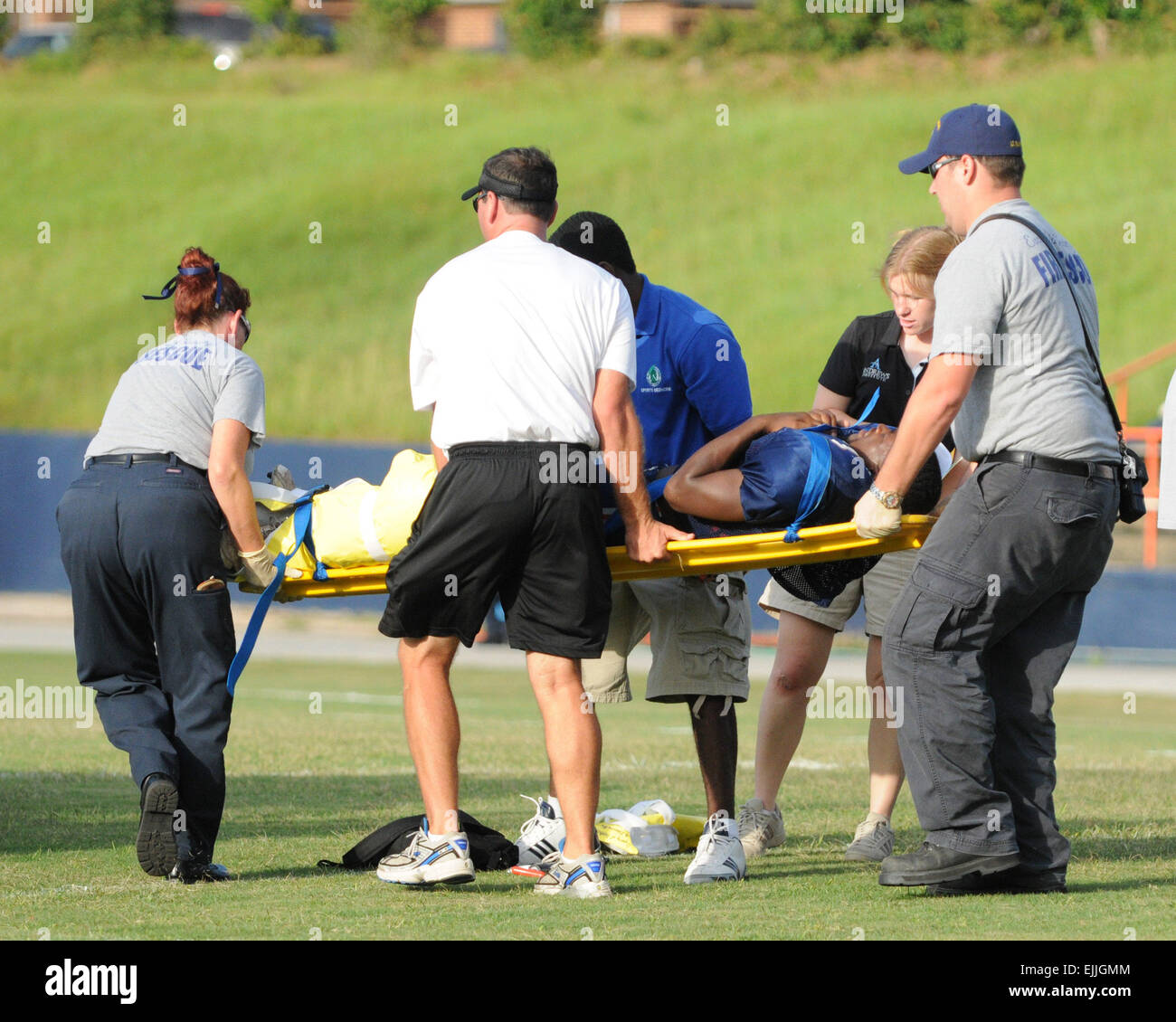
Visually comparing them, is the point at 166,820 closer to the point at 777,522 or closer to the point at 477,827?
the point at 477,827

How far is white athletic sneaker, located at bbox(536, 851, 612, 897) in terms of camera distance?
5656mm

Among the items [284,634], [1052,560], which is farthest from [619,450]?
[284,634]

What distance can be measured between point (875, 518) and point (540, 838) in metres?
1.88

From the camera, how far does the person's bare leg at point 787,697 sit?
698 cm

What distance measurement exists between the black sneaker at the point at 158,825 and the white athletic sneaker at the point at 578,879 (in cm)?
125

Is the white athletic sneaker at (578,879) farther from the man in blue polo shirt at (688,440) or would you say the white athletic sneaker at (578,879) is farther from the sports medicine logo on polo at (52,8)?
the sports medicine logo on polo at (52,8)

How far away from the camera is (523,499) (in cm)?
558

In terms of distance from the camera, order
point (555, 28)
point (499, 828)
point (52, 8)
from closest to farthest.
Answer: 1. point (499, 828)
2. point (555, 28)
3. point (52, 8)

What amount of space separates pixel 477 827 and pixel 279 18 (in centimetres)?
5006

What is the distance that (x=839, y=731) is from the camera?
12961 millimetres

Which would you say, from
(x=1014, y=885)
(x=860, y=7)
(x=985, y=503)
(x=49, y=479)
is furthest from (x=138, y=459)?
(x=860, y=7)

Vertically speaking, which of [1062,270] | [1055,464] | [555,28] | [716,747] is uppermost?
[555,28]

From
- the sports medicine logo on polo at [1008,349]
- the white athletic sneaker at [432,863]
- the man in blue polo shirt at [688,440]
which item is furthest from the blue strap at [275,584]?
the sports medicine logo on polo at [1008,349]
